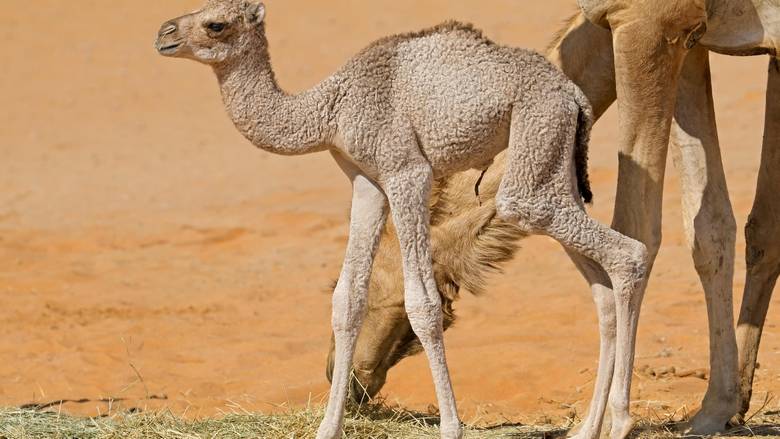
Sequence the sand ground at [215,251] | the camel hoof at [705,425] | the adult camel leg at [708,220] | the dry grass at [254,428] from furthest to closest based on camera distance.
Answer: the sand ground at [215,251] < the adult camel leg at [708,220] < the camel hoof at [705,425] < the dry grass at [254,428]

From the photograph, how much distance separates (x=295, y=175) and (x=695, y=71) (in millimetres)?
10514

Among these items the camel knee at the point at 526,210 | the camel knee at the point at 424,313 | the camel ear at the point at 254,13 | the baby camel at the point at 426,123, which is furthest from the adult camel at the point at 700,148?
the camel ear at the point at 254,13

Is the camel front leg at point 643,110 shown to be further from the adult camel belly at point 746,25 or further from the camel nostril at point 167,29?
the camel nostril at point 167,29

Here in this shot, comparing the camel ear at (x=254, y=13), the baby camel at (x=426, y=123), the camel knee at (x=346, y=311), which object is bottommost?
the camel knee at (x=346, y=311)

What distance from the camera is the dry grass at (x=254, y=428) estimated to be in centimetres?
610

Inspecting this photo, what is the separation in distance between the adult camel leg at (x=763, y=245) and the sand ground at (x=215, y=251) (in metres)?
0.63

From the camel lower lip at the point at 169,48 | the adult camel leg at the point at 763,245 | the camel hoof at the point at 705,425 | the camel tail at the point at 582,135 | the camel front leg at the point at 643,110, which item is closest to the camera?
the camel lower lip at the point at 169,48

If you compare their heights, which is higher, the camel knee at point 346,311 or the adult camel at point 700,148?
the adult camel at point 700,148

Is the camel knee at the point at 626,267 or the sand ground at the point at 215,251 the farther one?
the sand ground at the point at 215,251

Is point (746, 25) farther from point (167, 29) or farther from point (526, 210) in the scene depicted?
point (167, 29)

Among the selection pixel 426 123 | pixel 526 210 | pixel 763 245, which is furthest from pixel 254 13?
pixel 763 245

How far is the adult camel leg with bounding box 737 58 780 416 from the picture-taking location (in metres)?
6.92

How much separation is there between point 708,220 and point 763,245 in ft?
1.76

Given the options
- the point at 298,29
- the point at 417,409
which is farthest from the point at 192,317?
the point at 298,29
